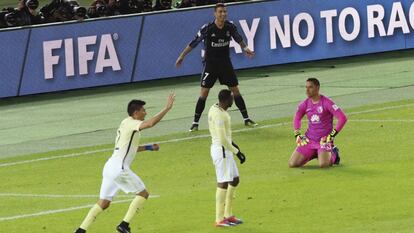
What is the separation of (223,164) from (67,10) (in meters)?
17.2

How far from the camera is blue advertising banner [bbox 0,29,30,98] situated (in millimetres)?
33469

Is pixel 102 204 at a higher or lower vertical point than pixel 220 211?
higher

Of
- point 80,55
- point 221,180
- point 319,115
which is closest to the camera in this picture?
point 221,180

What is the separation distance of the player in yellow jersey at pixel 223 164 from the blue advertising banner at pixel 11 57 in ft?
51.5

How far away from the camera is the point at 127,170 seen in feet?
57.9

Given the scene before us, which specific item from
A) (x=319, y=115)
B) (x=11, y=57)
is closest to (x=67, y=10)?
(x=11, y=57)

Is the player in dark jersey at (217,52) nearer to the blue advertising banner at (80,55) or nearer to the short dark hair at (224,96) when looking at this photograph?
the blue advertising banner at (80,55)

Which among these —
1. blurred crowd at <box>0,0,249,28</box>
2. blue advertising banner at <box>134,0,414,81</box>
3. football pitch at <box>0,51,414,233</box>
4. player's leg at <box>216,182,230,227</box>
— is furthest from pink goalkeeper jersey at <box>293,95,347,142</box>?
blue advertising banner at <box>134,0,414,81</box>

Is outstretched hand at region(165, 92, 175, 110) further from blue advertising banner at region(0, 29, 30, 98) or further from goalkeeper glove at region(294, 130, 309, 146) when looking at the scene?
blue advertising banner at region(0, 29, 30, 98)

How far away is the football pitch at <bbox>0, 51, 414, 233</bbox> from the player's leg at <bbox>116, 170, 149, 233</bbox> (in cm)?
66

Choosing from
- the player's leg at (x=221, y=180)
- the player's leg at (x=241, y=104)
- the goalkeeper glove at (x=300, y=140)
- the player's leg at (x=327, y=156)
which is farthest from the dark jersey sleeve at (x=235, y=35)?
the player's leg at (x=221, y=180)

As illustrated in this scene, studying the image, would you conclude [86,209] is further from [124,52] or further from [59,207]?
[124,52]

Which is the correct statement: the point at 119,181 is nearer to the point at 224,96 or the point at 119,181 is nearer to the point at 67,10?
the point at 224,96

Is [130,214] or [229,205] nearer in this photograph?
[130,214]
